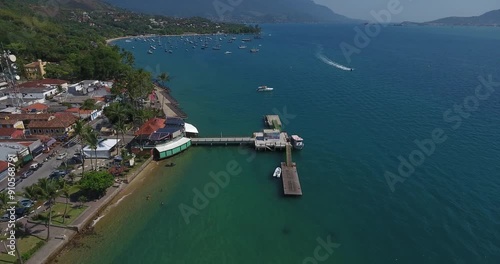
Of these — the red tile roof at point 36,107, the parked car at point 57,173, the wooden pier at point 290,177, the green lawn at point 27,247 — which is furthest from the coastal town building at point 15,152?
the wooden pier at point 290,177

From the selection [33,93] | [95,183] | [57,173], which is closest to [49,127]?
[57,173]

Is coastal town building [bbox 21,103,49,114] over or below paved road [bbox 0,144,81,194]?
over

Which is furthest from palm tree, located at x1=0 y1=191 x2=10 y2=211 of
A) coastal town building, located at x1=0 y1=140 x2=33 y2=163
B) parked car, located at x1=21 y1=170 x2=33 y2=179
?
coastal town building, located at x1=0 y1=140 x2=33 y2=163

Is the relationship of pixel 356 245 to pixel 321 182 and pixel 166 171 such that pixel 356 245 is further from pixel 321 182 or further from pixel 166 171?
pixel 166 171

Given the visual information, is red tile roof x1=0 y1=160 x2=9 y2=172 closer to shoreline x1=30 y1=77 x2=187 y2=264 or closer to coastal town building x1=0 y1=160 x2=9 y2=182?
coastal town building x1=0 y1=160 x2=9 y2=182

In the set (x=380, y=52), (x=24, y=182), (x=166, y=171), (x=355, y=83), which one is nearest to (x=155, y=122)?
(x=166, y=171)

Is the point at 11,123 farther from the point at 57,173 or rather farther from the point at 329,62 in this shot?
the point at 329,62

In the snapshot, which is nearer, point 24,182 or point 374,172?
point 24,182
